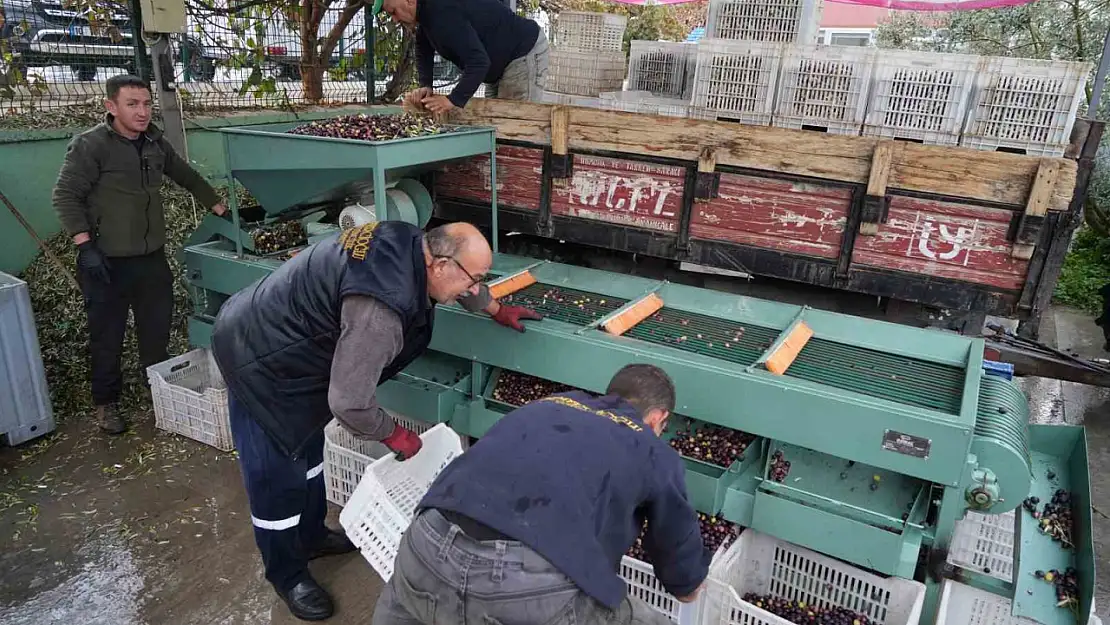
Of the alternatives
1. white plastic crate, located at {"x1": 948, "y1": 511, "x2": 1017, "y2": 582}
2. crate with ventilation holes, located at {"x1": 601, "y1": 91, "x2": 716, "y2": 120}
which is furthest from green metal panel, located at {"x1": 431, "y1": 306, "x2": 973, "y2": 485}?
crate with ventilation holes, located at {"x1": 601, "y1": 91, "x2": 716, "y2": 120}

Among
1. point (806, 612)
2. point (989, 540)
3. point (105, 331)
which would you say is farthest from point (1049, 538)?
point (105, 331)

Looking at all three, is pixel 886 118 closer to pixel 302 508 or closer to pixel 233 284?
pixel 302 508

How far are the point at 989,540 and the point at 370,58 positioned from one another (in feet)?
22.6

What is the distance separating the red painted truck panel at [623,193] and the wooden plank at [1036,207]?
4.69 feet

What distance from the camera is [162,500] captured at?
11.7 feet

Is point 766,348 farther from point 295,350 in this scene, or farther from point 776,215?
point 295,350

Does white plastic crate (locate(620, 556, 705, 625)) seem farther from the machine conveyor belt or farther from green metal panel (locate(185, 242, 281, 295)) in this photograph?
green metal panel (locate(185, 242, 281, 295))

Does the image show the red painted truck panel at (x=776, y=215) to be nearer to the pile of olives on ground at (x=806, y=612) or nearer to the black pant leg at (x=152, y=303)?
the pile of olives on ground at (x=806, y=612)

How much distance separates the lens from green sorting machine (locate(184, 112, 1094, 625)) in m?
2.35

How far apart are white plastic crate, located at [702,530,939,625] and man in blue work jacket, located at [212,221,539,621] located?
1.18 metres

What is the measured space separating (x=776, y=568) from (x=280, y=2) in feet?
21.2

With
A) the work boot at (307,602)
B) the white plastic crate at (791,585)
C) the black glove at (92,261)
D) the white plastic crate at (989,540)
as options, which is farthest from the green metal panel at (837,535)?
the black glove at (92,261)

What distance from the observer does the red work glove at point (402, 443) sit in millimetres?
2453

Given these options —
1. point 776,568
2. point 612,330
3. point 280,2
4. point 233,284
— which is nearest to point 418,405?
point 612,330
